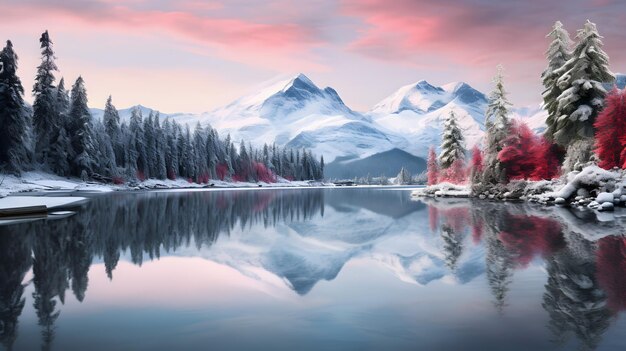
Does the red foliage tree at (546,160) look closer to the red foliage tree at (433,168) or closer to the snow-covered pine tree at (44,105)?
the red foliage tree at (433,168)

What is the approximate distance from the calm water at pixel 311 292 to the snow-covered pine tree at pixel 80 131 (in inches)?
2287

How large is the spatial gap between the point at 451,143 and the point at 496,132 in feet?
59.3

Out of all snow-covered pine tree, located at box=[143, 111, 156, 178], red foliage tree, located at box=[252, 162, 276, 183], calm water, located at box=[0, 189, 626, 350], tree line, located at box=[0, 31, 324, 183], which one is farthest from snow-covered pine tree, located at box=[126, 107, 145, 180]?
calm water, located at box=[0, 189, 626, 350]

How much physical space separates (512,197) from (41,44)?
68.6 meters

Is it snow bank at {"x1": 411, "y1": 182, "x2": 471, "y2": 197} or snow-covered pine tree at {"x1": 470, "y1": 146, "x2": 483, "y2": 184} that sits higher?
snow-covered pine tree at {"x1": 470, "y1": 146, "x2": 483, "y2": 184}

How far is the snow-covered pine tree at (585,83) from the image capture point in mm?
39750

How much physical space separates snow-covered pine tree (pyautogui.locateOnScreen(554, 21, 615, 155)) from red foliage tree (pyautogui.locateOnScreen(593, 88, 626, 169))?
2.59 m

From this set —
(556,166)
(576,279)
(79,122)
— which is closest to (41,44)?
(79,122)

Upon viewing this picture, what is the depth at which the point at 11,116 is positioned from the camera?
5466cm

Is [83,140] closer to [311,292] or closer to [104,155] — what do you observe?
[104,155]

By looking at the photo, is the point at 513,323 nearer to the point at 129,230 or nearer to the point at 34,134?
the point at 129,230

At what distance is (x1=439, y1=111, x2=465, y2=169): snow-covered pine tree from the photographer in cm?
6862

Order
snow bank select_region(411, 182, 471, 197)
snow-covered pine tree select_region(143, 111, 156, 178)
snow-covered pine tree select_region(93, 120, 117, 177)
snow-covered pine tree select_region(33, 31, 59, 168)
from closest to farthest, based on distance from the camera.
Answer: snow bank select_region(411, 182, 471, 197), snow-covered pine tree select_region(33, 31, 59, 168), snow-covered pine tree select_region(93, 120, 117, 177), snow-covered pine tree select_region(143, 111, 156, 178)

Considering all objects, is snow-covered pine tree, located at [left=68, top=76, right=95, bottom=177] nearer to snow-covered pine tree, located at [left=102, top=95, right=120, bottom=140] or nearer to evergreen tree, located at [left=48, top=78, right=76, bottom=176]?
evergreen tree, located at [left=48, top=78, right=76, bottom=176]
